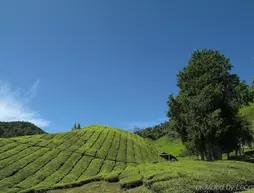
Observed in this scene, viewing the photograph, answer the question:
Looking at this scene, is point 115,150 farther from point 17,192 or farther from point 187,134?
point 17,192

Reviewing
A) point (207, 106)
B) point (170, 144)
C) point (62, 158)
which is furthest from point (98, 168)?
point (170, 144)

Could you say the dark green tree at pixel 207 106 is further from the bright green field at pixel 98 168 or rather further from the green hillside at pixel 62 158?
the green hillside at pixel 62 158

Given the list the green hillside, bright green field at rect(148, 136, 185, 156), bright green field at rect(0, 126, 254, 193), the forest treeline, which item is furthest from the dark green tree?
bright green field at rect(148, 136, 185, 156)

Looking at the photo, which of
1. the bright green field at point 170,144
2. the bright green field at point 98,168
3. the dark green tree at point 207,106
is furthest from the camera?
the bright green field at point 170,144

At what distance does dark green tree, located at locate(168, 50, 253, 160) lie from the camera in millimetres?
52531

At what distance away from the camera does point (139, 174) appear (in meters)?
29.9

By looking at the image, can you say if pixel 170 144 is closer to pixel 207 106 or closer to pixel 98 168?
pixel 207 106

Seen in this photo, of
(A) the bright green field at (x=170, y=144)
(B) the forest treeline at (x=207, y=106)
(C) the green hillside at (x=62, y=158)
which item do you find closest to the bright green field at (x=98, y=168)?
(C) the green hillside at (x=62, y=158)

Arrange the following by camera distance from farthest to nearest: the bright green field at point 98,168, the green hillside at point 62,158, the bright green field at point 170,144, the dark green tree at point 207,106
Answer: the bright green field at point 170,144
the dark green tree at point 207,106
the green hillside at point 62,158
the bright green field at point 98,168

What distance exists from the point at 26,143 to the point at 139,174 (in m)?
35.7

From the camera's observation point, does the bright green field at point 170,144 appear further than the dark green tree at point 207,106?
Yes

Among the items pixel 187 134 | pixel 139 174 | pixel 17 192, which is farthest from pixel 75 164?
pixel 139 174

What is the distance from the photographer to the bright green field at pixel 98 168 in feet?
81.3

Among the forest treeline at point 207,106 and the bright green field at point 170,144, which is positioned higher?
the bright green field at point 170,144
